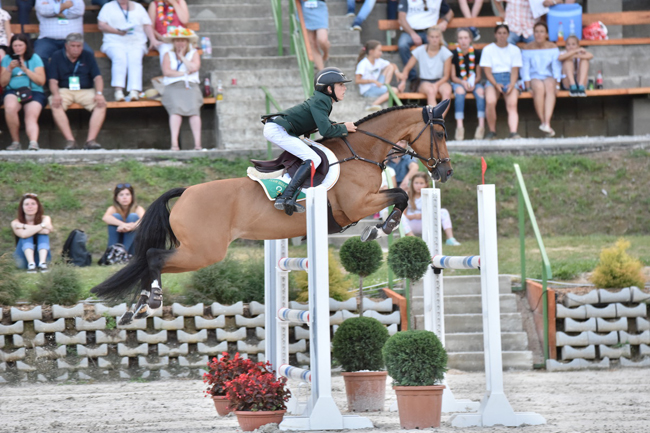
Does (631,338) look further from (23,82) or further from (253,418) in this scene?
(23,82)

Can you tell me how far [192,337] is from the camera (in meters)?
9.06

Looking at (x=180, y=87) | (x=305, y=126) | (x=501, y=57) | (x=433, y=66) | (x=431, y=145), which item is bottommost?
(x=431, y=145)

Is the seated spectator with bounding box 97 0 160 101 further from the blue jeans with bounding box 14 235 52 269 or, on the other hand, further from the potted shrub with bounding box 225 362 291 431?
the potted shrub with bounding box 225 362 291 431

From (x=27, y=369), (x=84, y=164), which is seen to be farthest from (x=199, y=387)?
(x=84, y=164)

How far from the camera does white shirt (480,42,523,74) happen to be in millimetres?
13831

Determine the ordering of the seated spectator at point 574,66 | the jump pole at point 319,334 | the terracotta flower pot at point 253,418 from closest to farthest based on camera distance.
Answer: the jump pole at point 319,334 < the terracotta flower pot at point 253,418 < the seated spectator at point 574,66

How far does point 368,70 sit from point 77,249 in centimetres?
524

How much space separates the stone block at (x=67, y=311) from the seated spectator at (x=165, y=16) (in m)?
5.72

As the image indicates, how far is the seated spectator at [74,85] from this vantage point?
41.4 feet

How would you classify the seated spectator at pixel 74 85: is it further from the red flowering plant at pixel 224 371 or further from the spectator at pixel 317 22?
the red flowering plant at pixel 224 371

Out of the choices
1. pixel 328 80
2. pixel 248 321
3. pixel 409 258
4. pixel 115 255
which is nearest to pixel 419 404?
pixel 409 258

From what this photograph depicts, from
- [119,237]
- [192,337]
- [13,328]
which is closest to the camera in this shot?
[13,328]

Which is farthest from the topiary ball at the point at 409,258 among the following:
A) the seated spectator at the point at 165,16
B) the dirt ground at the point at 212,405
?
the seated spectator at the point at 165,16

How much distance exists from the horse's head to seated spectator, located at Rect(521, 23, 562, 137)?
7868 mm
